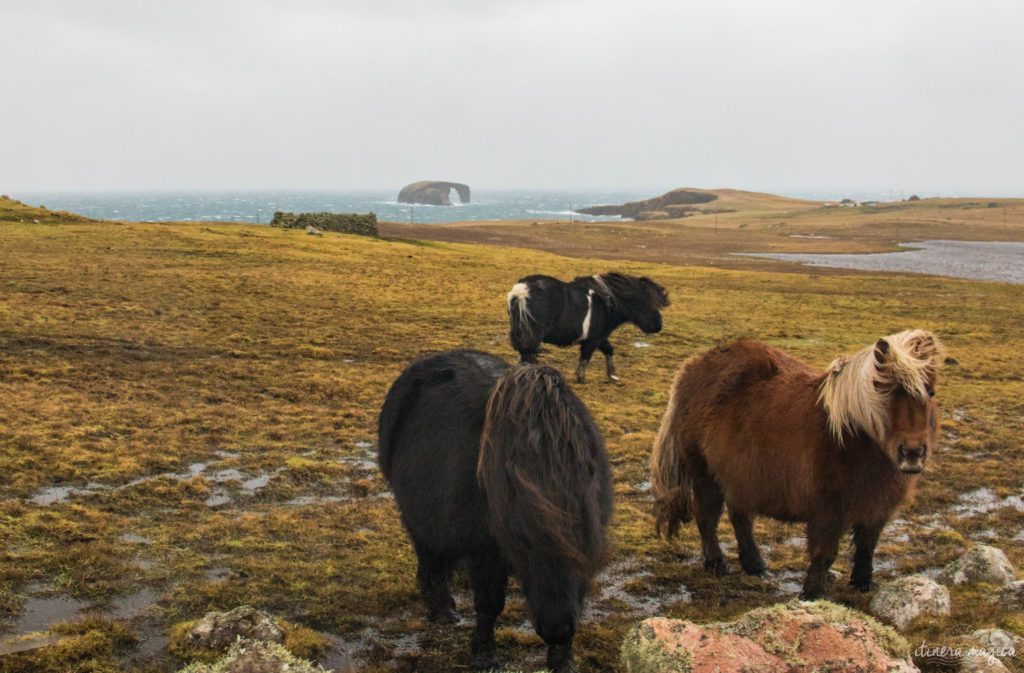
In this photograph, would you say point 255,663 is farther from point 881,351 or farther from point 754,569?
point 754,569

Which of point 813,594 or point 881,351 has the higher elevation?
point 881,351

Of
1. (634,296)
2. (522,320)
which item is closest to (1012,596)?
(522,320)

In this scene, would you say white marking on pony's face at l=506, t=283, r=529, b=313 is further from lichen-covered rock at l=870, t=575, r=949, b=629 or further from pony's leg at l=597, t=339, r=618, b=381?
lichen-covered rock at l=870, t=575, r=949, b=629

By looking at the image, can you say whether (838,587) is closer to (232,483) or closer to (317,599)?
(317,599)

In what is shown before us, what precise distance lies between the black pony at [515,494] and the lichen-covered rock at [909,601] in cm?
268

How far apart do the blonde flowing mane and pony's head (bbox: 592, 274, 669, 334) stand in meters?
10.1

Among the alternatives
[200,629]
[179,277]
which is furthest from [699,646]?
[179,277]

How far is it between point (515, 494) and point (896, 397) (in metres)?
2.79

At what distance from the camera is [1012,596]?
539cm

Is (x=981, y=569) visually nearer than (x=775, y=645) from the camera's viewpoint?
No

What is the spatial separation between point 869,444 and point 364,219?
4451 centimetres

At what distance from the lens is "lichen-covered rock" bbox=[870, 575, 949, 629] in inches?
206

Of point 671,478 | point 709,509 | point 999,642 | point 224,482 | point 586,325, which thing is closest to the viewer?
point 999,642

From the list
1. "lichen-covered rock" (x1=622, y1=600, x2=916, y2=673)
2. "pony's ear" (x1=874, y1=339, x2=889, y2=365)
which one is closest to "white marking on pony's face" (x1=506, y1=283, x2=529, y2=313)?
"pony's ear" (x1=874, y1=339, x2=889, y2=365)
